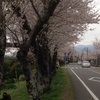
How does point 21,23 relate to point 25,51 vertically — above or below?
above

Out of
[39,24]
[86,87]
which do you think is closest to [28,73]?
[39,24]

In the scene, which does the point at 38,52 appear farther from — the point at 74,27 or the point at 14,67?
the point at 14,67

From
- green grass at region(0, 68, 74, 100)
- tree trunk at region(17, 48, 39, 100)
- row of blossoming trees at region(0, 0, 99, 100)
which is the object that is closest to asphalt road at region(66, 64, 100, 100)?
green grass at region(0, 68, 74, 100)

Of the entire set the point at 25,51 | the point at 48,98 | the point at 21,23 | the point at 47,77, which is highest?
the point at 21,23

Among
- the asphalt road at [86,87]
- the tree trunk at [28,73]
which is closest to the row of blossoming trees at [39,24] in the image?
the tree trunk at [28,73]

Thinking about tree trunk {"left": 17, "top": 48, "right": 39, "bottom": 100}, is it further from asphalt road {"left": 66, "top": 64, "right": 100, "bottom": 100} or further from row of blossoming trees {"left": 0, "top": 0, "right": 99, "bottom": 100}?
asphalt road {"left": 66, "top": 64, "right": 100, "bottom": 100}

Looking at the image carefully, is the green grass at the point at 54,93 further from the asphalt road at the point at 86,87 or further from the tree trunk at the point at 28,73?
the tree trunk at the point at 28,73

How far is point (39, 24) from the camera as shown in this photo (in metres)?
8.30

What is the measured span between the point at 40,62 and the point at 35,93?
3.72 meters

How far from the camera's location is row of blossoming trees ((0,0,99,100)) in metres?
8.04

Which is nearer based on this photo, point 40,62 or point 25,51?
point 25,51

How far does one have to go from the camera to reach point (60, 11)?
10.1 m

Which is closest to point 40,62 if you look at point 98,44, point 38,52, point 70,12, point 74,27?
point 38,52

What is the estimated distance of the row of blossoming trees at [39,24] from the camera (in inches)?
316
